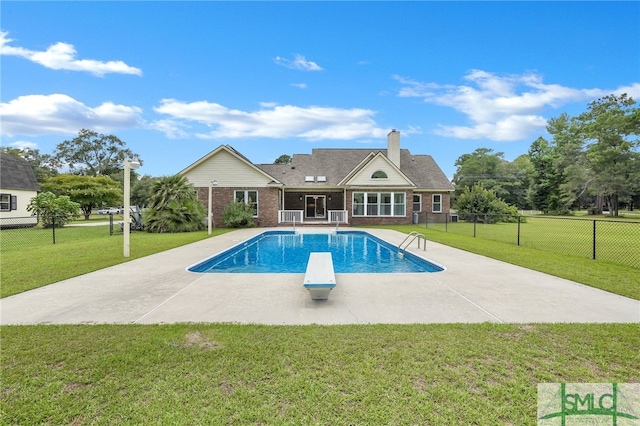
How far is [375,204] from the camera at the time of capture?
22875 mm

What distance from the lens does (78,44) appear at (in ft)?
48.6

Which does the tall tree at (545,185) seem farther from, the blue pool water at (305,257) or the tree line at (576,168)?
the blue pool water at (305,257)

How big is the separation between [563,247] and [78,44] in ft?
74.7

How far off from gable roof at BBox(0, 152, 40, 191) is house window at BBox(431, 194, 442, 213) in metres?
29.5

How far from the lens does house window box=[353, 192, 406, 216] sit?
2281 cm

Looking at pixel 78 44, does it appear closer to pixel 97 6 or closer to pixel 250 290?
pixel 97 6

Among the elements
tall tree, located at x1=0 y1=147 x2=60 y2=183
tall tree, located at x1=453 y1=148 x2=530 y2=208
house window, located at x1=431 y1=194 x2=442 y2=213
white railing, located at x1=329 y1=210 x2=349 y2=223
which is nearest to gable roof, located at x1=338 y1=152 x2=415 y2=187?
white railing, located at x1=329 y1=210 x2=349 y2=223

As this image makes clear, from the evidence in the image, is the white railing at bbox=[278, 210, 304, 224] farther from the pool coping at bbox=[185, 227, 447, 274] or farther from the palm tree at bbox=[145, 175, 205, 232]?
the palm tree at bbox=[145, 175, 205, 232]

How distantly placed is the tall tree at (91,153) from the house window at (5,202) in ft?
124

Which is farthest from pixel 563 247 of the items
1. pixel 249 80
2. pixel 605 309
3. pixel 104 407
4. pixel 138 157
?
pixel 138 157

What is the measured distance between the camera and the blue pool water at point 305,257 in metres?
8.92

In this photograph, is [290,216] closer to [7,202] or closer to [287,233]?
[287,233]

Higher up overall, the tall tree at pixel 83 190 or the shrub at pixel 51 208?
the tall tree at pixel 83 190

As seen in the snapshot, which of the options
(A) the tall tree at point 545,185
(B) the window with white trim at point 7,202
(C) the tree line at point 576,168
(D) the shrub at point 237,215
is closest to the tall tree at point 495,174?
(C) the tree line at point 576,168
